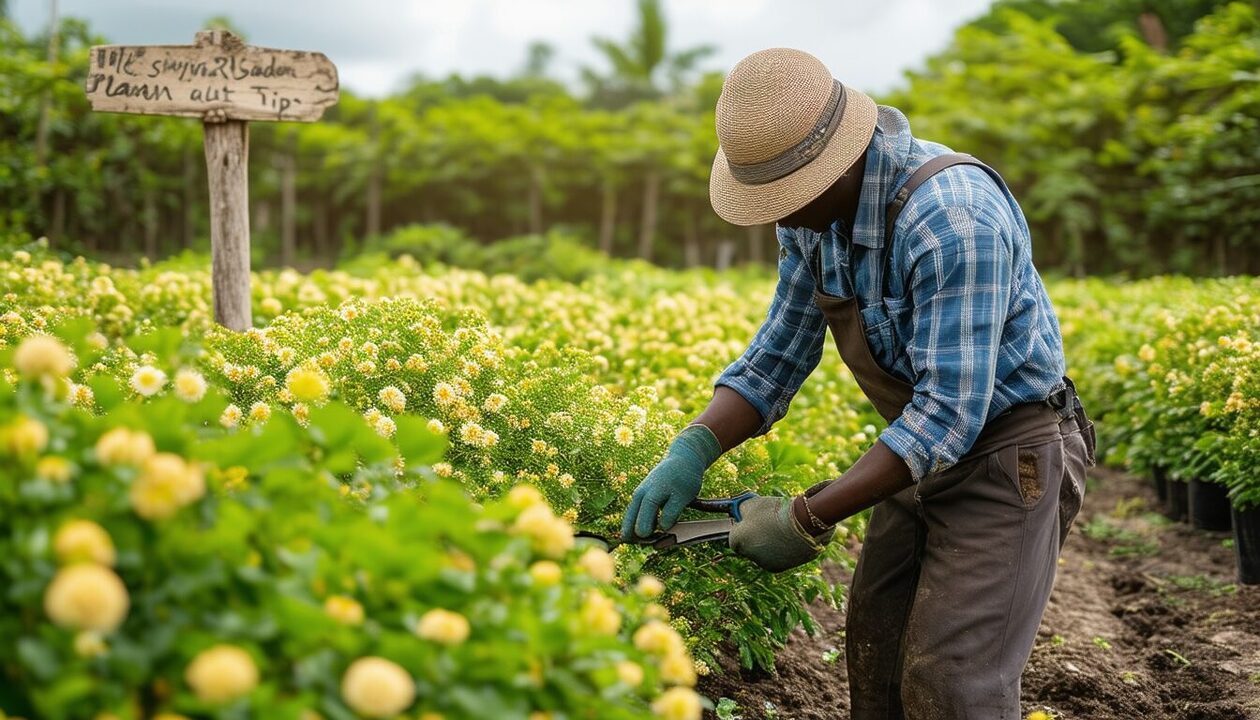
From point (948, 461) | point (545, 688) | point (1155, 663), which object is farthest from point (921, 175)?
point (1155, 663)

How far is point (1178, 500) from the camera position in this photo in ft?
17.5

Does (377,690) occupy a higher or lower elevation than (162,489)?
lower

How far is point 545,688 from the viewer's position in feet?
3.81

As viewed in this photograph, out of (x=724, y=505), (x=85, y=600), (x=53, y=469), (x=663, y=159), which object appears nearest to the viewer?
(x=85, y=600)

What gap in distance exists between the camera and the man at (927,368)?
2.06m

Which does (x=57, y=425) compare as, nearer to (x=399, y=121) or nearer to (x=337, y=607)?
(x=337, y=607)

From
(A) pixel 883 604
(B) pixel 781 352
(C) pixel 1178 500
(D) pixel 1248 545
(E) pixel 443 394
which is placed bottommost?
(C) pixel 1178 500

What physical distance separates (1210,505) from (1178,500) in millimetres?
417

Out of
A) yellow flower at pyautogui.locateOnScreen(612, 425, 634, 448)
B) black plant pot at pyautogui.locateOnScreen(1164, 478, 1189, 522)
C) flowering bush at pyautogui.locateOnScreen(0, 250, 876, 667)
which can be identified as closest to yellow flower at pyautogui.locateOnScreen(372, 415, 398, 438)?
flowering bush at pyautogui.locateOnScreen(0, 250, 876, 667)

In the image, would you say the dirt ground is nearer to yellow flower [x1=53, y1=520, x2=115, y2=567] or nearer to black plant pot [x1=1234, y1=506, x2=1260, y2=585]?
black plant pot [x1=1234, y1=506, x2=1260, y2=585]

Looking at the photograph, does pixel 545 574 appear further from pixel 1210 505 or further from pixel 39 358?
pixel 1210 505

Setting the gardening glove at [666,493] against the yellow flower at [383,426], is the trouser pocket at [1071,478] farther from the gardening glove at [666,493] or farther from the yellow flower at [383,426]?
the yellow flower at [383,426]

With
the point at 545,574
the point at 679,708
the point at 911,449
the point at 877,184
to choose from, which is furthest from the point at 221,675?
→ the point at 877,184

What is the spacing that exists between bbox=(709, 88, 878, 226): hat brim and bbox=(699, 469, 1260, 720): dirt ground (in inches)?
52.0
